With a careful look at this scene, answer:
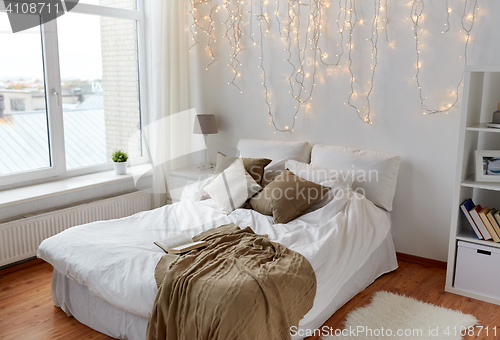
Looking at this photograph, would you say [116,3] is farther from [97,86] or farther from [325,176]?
[325,176]

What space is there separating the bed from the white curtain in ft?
3.13

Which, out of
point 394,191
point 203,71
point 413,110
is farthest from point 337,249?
point 203,71

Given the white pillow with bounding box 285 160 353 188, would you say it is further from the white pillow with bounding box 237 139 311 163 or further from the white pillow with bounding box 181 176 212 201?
the white pillow with bounding box 181 176 212 201

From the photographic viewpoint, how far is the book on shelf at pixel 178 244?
7.97 feet

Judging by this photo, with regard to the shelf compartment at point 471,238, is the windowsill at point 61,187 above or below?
above

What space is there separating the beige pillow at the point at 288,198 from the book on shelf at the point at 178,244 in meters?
0.68

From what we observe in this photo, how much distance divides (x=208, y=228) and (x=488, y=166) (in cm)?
185

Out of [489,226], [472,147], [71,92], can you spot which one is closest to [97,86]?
[71,92]

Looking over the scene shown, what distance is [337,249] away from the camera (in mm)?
2656

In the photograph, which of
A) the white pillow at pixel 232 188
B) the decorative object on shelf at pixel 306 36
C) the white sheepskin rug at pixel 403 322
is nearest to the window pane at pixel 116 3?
the decorative object on shelf at pixel 306 36

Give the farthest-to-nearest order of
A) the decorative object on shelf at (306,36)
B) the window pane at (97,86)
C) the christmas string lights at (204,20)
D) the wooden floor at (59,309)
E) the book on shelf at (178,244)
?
the christmas string lights at (204,20)
the window pane at (97,86)
the decorative object on shelf at (306,36)
the wooden floor at (59,309)
the book on shelf at (178,244)

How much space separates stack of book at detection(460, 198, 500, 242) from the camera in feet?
9.17

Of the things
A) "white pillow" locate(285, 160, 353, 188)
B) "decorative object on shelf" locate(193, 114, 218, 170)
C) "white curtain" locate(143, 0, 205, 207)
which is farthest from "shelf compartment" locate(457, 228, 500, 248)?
→ "white curtain" locate(143, 0, 205, 207)

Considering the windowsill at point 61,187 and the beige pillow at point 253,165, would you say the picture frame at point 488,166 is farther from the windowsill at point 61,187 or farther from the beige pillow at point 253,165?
the windowsill at point 61,187
